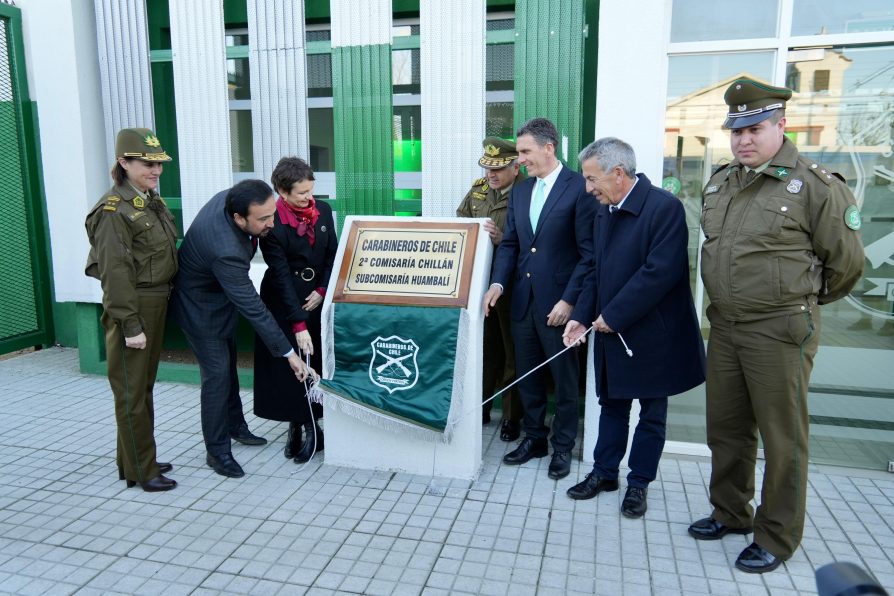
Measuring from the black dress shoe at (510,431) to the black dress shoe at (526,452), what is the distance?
0.28 m

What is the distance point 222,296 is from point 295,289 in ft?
1.37

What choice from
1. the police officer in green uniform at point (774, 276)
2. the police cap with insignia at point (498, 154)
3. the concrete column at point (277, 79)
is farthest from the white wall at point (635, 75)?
the concrete column at point (277, 79)

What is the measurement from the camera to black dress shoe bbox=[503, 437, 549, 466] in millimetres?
3852

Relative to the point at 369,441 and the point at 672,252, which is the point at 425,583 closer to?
the point at 369,441

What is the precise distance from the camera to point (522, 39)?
4.37 m

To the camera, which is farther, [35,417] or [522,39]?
[35,417]

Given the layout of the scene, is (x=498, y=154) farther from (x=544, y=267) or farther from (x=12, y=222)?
(x=12, y=222)

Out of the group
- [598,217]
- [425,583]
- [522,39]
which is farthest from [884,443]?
[522,39]

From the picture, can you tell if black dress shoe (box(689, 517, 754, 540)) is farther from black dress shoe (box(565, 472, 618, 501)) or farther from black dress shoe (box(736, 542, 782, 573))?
black dress shoe (box(565, 472, 618, 501))

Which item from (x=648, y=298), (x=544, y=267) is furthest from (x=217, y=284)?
(x=648, y=298)

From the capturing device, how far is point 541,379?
386cm

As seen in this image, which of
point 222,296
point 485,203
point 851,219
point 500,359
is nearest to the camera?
point 851,219

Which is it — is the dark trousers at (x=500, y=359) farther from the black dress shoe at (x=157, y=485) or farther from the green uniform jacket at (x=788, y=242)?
the black dress shoe at (x=157, y=485)

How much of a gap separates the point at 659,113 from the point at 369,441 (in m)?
2.46
